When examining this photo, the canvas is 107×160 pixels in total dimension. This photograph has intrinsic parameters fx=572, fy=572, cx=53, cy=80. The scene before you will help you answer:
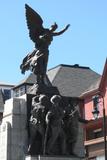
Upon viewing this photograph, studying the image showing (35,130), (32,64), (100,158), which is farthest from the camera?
(100,158)

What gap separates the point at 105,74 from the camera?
58031mm

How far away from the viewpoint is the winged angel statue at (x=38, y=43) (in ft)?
67.8

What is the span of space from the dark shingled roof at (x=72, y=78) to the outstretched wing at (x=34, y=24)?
4207 centimetres

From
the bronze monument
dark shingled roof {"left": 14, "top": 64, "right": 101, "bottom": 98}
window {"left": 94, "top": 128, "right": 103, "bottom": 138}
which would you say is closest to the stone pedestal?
the bronze monument

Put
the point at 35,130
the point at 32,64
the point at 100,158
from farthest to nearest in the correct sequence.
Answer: the point at 100,158 < the point at 32,64 < the point at 35,130

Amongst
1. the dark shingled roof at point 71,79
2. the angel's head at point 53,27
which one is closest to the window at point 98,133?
the dark shingled roof at point 71,79

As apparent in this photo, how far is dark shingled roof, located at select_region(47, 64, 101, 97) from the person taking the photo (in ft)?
212

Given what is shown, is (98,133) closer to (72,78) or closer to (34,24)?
(72,78)

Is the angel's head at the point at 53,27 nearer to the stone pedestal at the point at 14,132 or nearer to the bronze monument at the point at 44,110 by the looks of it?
the bronze monument at the point at 44,110

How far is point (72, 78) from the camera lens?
68.1 meters

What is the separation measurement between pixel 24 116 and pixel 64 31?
11.7 feet

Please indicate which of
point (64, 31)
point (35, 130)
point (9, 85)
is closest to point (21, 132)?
point (35, 130)

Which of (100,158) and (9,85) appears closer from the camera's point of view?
(100,158)

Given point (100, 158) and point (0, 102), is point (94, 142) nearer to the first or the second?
point (100, 158)
